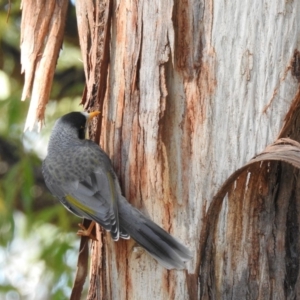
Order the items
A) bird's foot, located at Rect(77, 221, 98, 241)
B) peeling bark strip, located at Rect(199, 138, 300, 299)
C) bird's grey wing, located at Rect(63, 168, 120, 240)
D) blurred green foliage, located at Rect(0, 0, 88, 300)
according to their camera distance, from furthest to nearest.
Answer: blurred green foliage, located at Rect(0, 0, 88, 300), bird's foot, located at Rect(77, 221, 98, 241), bird's grey wing, located at Rect(63, 168, 120, 240), peeling bark strip, located at Rect(199, 138, 300, 299)

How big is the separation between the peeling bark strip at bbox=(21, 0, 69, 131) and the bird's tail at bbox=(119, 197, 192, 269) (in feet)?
2.37

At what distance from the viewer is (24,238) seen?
14.0 ft

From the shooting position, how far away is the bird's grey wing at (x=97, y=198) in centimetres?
249

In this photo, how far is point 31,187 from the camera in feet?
13.5

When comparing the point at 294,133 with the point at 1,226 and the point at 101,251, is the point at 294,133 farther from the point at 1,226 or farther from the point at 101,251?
the point at 1,226

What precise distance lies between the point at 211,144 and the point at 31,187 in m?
2.03

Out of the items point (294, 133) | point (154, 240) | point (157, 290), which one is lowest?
point (157, 290)

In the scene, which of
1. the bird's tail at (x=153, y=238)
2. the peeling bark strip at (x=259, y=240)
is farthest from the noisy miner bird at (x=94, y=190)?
the peeling bark strip at (x=259, y=240)

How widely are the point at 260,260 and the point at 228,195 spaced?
0.22 m

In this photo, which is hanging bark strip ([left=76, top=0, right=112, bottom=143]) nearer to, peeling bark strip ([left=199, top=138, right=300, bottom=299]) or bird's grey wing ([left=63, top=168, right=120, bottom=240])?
bird's grey wing ([left=63, top=168, right=120, bottom=240])

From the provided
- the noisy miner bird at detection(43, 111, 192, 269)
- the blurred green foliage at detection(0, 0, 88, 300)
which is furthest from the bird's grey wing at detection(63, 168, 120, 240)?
the blurred green foliage at detection(0, 0, 88, 300)

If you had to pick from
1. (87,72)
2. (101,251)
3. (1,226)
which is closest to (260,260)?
(101,251)

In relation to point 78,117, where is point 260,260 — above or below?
below

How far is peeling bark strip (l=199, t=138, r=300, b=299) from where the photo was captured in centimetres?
222
